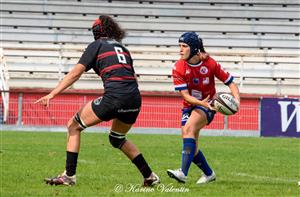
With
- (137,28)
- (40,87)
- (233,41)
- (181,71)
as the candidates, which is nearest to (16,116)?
(40,87)

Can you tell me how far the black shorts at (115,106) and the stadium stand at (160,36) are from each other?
1594cm

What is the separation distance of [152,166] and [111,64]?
11.7 feet

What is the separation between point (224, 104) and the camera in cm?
880

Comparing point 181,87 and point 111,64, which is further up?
point 111,64

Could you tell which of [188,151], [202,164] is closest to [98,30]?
[188,151]

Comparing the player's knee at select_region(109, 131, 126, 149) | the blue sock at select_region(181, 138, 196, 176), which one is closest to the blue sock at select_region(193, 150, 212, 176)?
the blue sock at select_region(181, 138, 196, 176)

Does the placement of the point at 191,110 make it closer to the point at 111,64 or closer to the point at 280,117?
the point at 111,64

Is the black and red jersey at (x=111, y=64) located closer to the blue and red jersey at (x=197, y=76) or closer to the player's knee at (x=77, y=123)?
the player's knee at (x=77, y=123)

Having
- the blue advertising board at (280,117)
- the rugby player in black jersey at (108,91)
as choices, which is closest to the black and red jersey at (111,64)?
the rugby player in black jersey at (108,91)

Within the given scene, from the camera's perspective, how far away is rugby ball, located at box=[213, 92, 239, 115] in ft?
28.9

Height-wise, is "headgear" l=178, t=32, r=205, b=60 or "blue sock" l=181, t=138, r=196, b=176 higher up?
"headgear" l=178, t=32, r=205, b=60

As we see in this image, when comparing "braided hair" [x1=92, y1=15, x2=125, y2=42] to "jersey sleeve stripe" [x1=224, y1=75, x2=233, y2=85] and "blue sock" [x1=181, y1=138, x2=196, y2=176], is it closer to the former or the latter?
"blue sock" [x1=181, y1=138, x2=196, y2=176]

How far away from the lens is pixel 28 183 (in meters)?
8.49

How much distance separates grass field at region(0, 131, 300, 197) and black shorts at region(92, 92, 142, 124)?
2.47ft
